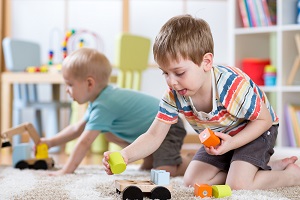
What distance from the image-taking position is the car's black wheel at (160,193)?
125 cm

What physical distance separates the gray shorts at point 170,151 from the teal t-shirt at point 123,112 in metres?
0.09

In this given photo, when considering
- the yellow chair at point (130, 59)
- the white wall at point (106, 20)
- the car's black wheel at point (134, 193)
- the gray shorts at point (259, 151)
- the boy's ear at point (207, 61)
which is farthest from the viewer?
the white wall at point (106, 20)

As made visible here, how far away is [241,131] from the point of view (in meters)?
1.44

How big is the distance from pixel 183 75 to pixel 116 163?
27cm

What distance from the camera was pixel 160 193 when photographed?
125cm

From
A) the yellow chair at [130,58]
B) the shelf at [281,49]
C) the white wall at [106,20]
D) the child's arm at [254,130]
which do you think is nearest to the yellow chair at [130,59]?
the yellow chair at [130,58]

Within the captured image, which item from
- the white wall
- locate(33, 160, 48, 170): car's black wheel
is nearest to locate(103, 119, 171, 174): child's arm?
locate(33, 160, 48, 170): car's black wheel

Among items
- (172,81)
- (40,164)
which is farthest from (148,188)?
(40,164)

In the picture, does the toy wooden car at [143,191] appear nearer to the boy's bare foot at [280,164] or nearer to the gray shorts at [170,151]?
the boy's bare foot at [280,164]

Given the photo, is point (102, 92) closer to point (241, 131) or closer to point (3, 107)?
point (241, 131)

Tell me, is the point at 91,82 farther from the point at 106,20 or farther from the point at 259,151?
the point at 106,20

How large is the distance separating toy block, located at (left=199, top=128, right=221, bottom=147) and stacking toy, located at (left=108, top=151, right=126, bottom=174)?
195 millimetres

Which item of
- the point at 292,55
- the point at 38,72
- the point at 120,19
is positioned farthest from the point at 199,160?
the point at 120,19

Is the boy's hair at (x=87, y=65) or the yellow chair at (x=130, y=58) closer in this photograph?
A: the boy's hair at (x=87, y=65)
